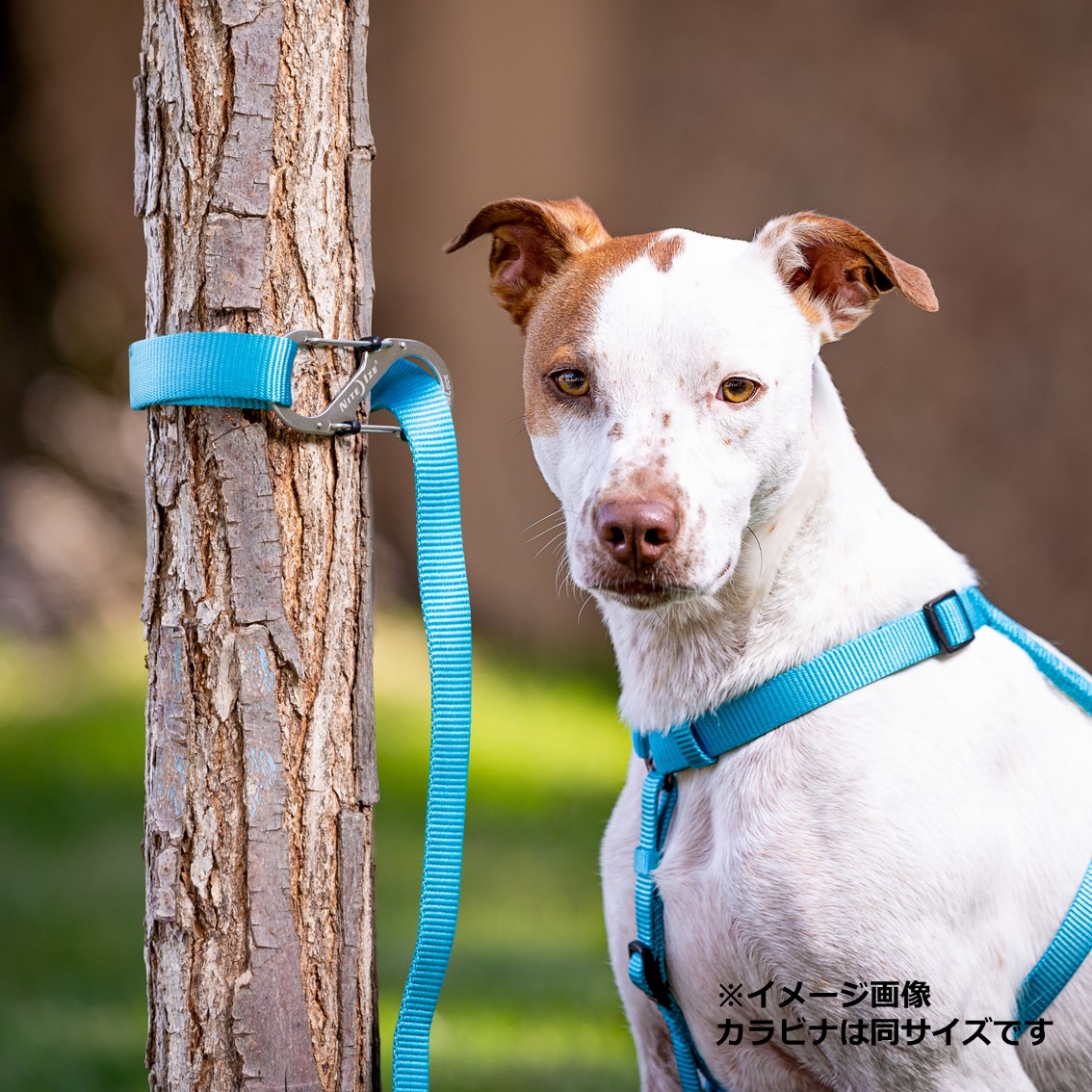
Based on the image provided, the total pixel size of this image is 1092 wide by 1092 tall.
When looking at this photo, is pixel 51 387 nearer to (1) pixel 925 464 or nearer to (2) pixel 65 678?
(2) pixel 65 678

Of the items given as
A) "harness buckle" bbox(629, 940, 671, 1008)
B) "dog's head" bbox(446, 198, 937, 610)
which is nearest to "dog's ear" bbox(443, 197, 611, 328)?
"dog's head" bbox(446, 198, 937, 610)

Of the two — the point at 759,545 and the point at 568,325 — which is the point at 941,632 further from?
the point at 568,325

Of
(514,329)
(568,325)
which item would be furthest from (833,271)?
(514,329)

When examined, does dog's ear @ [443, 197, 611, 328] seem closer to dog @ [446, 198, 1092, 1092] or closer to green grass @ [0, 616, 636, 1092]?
dog @ [446, 198, 1092, 1092]

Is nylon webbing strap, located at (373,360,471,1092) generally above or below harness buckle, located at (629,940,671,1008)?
above

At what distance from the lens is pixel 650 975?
7.06 feet

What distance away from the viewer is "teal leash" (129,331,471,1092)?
6.15 feet

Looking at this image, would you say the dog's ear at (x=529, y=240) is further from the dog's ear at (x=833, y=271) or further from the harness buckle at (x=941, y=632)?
the harness buckle at (x=941, y=632)

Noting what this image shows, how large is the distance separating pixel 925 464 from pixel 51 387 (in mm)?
5135

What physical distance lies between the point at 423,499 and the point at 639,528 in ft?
1.07

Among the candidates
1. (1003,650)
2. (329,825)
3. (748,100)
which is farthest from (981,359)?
(329,825)

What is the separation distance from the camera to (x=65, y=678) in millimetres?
7355

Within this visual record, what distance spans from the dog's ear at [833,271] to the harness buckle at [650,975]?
1.05 m

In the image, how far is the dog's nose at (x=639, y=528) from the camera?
6.37 ft
